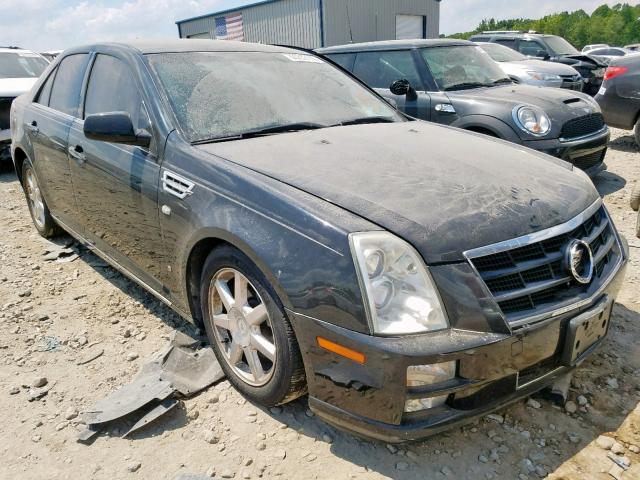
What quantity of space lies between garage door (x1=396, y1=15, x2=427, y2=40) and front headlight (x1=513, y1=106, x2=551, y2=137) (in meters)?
20.2

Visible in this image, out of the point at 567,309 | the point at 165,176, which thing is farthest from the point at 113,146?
the point at 567,309

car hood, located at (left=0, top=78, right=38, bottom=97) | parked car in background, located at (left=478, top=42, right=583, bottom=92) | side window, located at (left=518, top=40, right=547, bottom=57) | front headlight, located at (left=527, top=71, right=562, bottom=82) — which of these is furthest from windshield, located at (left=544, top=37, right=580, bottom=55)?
car hood, located at (left=0, top=78, right=38, bottom=97)

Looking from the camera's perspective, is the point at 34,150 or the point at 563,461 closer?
the point at 563,461

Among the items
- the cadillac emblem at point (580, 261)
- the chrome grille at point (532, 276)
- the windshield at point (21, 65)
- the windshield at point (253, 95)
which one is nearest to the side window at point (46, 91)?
the windshield at point (253, 95)

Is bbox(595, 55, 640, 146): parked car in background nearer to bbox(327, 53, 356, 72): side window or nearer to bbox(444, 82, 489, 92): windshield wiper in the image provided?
bbox(444, 82, 489, 92): windshield wiper

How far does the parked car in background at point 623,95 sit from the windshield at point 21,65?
8902 mm

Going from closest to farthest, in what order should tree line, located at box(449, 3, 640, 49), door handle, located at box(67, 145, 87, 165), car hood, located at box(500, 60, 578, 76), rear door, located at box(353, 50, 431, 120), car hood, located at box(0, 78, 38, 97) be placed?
door handle, located at box(67, 145, 87, 165) < rear door, located at box(353, 50, 431, 120) < car hood, located at box(0, 78, 38, 97) < car hood, located at box(500, 60, 578, 76) < tree line, located at box(449, 3, 640, 49)

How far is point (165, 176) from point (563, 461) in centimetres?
217

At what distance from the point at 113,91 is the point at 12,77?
6.65 m

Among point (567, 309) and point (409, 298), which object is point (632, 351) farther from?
point (409, 298)

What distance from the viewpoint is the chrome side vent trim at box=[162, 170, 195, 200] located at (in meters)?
2.52

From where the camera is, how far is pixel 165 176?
2.65 metres

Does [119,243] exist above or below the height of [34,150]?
below

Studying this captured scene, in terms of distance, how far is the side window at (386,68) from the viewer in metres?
6.27
